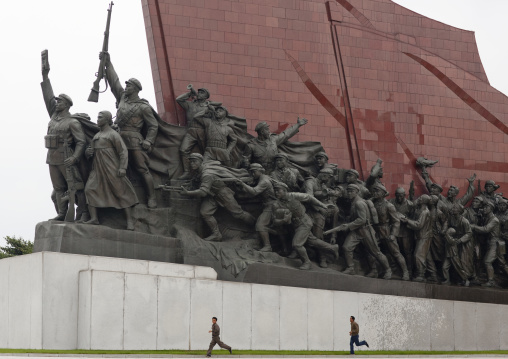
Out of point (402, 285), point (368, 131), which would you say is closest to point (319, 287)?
point (402, 285)

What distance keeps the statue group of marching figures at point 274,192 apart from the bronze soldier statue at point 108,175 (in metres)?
0.02

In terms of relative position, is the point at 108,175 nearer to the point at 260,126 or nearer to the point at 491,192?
the point at 260,126

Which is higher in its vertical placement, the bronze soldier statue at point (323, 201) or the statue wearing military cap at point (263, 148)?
the statue wearing military cap at point (263, 148)

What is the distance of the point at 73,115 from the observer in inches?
635

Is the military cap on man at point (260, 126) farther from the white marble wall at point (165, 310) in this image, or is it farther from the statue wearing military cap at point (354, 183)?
the white marble wall at point (165, 310)

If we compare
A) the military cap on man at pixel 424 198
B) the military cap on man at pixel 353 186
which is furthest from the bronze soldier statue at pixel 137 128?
the military cap on man at pixel 424 198

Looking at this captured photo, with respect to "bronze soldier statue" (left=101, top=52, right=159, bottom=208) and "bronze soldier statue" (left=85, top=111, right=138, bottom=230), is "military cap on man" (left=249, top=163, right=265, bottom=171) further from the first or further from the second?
"bronze soldier statue" (left=85, top=111, right=138, bottom=230)

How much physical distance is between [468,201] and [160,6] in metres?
6.73

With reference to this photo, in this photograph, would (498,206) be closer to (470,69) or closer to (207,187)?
(470,69)

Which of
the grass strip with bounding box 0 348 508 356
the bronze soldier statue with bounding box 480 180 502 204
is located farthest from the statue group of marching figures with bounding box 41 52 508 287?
the grass strip with bounding box 0 348 508 356

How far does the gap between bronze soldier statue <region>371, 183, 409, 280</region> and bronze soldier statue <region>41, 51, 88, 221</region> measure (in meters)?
5.08

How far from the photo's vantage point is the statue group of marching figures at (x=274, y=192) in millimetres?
15883

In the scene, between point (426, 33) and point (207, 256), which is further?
point (426, 33)

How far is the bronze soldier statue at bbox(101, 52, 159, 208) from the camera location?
1614 cm
